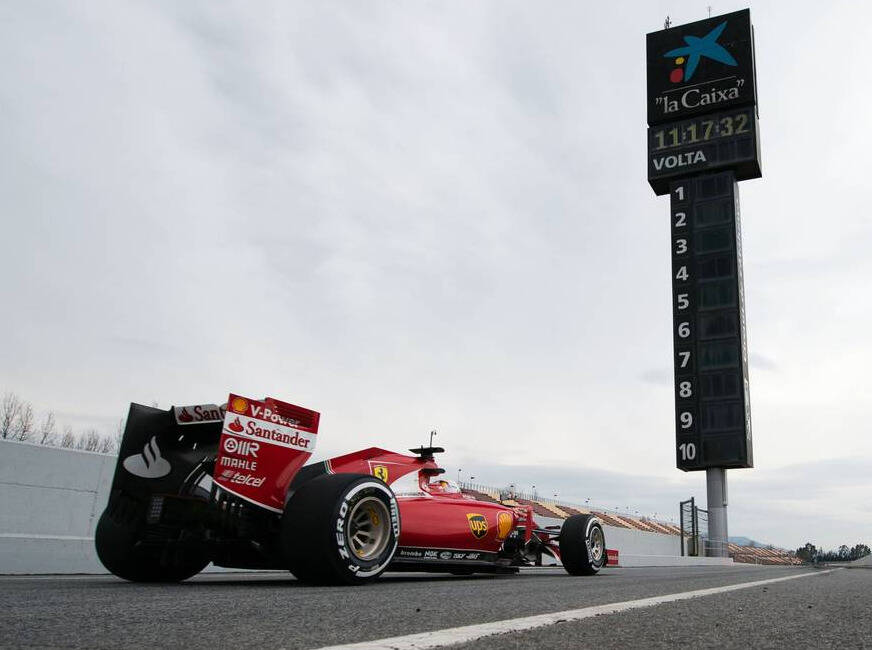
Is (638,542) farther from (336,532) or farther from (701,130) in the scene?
(336,532)

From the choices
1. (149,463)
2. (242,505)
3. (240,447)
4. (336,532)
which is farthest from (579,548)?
(149,463)

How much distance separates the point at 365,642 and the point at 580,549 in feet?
22.7

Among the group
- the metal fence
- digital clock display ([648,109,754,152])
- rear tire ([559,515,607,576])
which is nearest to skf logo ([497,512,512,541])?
rear tire ([559,515,607,576])

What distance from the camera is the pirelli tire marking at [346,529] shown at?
5.45m

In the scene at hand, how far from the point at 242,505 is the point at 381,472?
4.99 feet

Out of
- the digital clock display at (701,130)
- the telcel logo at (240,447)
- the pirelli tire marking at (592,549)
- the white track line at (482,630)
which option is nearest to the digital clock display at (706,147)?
the digital clock display at (701,130)

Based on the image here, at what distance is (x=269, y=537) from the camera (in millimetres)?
5816

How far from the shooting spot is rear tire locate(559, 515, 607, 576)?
29.3 feet

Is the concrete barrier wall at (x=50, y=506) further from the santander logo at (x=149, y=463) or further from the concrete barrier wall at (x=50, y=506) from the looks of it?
the santander logo at (x=149, y=463)

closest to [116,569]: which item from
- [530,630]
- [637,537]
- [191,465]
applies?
[191,465]

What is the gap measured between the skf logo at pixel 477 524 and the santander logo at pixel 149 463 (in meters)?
2.98

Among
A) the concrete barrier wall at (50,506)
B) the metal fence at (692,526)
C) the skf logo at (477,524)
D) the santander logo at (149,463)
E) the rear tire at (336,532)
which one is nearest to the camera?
the rear tire at (336,532)

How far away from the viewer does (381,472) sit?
6.82m

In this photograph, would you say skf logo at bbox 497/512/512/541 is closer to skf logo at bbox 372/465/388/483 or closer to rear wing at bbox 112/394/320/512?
skf logo at bbox 372/465/388/483
